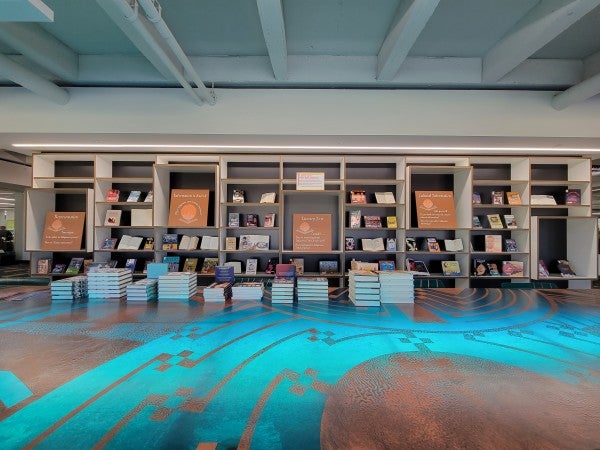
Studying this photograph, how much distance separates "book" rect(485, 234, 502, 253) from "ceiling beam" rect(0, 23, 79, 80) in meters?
6.16

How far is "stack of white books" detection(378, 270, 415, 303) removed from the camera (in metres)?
2.28

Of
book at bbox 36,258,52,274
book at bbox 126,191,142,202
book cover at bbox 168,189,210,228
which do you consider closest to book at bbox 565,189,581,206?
book cover at bbox 168,189,210,228

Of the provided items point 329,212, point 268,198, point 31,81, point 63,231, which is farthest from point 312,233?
point 63,231

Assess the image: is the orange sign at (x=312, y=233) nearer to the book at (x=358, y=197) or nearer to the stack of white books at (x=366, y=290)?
the book at (x=358, y=197)

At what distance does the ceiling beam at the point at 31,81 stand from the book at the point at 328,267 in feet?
13.4

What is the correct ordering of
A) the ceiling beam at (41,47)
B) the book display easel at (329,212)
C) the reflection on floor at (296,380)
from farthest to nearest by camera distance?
the book display easel at (329,212) < the ceiling beam at (41,47) < the reflection on floor at (296,380)

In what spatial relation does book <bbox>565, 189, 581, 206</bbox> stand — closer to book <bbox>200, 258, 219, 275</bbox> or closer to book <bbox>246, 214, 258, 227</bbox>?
book <bbox>246, 214, 258, 227</bbox>

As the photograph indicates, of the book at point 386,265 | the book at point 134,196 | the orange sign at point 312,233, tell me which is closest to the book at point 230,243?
the orange sign at point 312,233

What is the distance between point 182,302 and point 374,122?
114 inches

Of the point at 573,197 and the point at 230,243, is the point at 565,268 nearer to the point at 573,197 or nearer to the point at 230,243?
the point at 573,197

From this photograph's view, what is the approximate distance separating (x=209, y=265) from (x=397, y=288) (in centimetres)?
326

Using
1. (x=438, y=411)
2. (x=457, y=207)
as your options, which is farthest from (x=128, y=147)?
(x=457, y=207)

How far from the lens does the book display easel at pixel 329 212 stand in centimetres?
446

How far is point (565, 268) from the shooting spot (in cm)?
462
